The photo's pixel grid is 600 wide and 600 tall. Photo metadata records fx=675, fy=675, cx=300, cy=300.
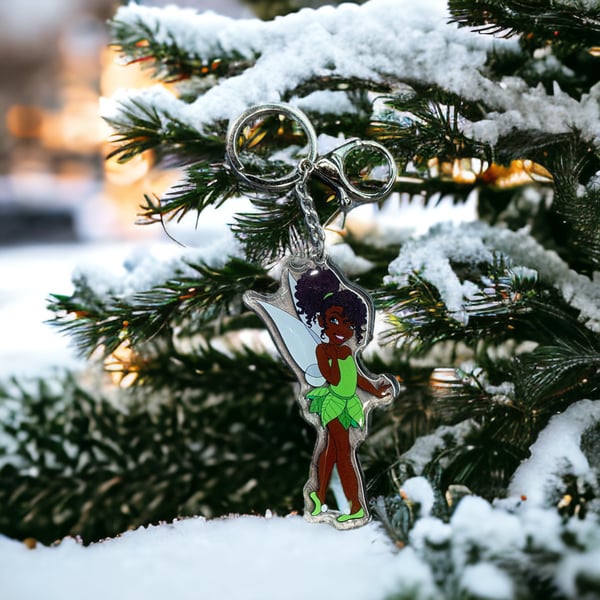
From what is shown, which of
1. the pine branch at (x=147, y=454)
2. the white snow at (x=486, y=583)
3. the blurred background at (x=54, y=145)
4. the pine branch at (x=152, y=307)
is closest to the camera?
the white snow at (x=486, y=583)

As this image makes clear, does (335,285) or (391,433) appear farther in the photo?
(391,433)

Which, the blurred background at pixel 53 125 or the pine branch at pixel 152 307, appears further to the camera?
the blurred background at pixel 53 125

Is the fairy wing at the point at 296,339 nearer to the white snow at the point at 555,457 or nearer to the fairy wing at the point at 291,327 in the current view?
the fairy wing at the point at 291,327

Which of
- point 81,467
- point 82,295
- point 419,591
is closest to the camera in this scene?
point 419,591

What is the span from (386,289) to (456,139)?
12 centimetres

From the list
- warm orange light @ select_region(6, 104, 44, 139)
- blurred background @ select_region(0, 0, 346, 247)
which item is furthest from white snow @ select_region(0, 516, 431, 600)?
warm orange light @ select_region(6, 104, 44, 139)

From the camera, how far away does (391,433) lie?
2.11 ft

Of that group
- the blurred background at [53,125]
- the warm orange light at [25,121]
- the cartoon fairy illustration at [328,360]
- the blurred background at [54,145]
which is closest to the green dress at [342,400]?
the cartoon fairy illustration at [328,360]

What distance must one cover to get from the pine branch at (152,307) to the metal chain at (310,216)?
0.05m

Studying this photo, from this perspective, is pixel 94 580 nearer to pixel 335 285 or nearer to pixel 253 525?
pixel 253 525

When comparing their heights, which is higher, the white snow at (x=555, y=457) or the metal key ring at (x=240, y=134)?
the metal key ring at (x=240, y=134)

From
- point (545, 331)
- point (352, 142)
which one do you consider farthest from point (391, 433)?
point (352, 142)

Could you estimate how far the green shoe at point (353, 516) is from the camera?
487mm

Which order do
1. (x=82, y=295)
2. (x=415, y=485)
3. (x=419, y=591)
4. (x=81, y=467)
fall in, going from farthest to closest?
(x=81, y=467) → (x=82, y=295) → (x=415, y=485) → (x=419, y=591)
